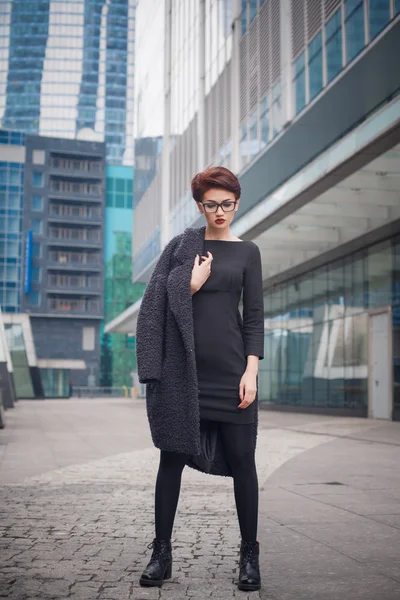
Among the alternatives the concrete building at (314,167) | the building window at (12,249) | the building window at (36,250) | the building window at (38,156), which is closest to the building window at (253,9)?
the concrete building at (314,167)

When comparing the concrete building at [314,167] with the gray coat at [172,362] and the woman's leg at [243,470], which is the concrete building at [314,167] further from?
the woman's leg at [243,470]

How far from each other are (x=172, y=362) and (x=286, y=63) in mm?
21890

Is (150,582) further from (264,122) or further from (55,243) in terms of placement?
(55,243)

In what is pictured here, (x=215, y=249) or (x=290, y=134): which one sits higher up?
(x=290, y=134)

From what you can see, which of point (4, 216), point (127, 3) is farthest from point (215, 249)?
point (127, 3)

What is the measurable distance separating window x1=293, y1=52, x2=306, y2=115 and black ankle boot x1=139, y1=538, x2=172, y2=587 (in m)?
Result: 20.0

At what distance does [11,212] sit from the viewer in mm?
85500

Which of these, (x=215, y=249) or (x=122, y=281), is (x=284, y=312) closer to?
(x=215, y=249)

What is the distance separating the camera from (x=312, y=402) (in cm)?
2684

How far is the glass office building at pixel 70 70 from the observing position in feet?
394

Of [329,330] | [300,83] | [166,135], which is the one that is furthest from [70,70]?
[300,83]

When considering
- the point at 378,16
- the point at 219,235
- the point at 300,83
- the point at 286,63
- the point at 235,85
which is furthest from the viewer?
the point at 235,85

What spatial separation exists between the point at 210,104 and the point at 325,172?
1887 cm

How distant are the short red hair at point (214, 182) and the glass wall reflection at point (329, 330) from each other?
1724 cm
